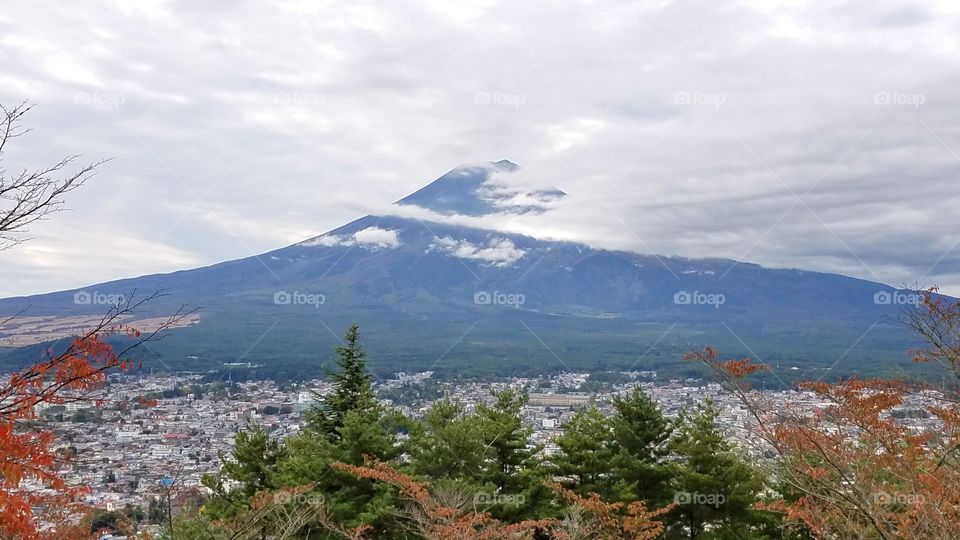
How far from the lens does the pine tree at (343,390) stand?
17.1 metres

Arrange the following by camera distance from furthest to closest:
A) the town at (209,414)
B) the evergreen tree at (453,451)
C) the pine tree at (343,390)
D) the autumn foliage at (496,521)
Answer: the pine tree at (343,390) → the evergreen tree at (453,451) → the town at (209,414) → the autumn foliage at (496,521)

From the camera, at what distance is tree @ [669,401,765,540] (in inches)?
532

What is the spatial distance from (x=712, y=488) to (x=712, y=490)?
0.05m

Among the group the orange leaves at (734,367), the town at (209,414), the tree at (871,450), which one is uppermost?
the orange leaves at (734,367)

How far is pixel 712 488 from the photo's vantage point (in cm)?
1366

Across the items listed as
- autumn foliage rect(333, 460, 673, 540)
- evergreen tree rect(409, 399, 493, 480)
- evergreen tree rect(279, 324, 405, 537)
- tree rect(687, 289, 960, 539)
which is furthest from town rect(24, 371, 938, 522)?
autumn foliage rect(333, 460, 673, 540)

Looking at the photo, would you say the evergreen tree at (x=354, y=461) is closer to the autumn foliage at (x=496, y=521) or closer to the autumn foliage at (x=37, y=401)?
the autumn foliage at (x=496, y=521)

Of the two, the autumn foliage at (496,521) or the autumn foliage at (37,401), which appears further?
the autumn foliage at (496,521)

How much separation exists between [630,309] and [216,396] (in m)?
122

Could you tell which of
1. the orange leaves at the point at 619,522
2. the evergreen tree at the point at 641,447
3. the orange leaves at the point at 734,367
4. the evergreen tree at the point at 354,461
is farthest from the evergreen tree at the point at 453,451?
the orange leaves at the point at 734,367

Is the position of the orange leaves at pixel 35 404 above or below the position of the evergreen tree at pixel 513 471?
above

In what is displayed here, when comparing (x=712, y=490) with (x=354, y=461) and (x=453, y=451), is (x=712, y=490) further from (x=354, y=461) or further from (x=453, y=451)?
(x=354, y=461)

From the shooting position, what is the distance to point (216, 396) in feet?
132

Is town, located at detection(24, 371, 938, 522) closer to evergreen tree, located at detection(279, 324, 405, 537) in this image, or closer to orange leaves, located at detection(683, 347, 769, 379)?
orange leaves, located at detection(683, 347, 769, 379)
